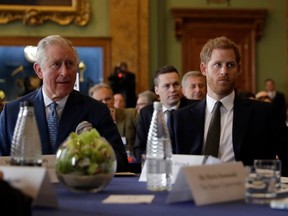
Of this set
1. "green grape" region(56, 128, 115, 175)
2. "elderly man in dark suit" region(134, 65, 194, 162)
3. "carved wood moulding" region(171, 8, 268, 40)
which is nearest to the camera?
"green grape" region(56, 128, 115, 175)

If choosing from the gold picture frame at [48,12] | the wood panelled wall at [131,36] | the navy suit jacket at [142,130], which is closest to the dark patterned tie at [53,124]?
the navy suit jacket at [142,130]

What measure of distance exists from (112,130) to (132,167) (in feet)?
0.98

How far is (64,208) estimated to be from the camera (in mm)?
1826

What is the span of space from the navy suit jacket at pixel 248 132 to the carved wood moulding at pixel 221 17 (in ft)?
32.7

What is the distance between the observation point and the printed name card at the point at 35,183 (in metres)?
1.78

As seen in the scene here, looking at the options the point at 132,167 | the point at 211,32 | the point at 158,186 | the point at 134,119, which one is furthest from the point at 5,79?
the point at 158,186

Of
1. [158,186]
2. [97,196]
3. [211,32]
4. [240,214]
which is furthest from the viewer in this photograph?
[211,32]

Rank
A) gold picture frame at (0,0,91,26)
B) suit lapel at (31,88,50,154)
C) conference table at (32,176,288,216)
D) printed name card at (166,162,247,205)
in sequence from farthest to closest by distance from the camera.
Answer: gold picture frame at (0,0,91,26), suit lapel at (31,88,50,154), printed name card at (166,162,247,205), conference table at (32,176,288,216)

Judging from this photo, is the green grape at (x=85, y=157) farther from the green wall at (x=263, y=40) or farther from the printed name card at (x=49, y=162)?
the green wall at (x=263, y=40)

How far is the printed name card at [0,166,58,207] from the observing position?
5.84 ft

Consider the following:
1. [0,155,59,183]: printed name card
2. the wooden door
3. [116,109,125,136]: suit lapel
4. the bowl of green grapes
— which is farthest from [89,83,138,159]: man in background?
the wooden door

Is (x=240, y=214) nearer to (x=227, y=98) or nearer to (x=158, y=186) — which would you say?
(x=158, y=186)

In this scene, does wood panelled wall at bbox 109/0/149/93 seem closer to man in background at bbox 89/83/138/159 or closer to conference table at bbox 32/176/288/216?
man in background at bbox 89/83/138/159

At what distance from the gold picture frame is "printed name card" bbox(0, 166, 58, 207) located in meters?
10.9
